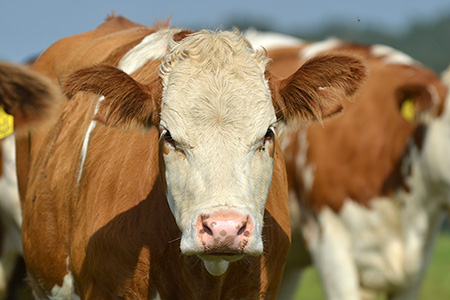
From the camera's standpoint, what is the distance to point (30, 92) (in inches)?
184

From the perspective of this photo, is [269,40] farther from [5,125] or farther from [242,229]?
[242,229]

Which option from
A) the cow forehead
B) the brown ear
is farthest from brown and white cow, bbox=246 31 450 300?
the cow forehead

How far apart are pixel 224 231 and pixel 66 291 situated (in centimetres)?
172

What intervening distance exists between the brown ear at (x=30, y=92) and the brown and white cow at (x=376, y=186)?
3.18 meters

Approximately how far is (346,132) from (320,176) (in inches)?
16.8

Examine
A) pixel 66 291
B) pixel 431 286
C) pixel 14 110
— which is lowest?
pixel 431 286

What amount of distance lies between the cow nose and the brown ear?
5.22ft

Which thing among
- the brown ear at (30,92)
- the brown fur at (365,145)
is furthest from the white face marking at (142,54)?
the brown fur at (365,145)

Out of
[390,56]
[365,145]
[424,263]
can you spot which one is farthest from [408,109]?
[424,263]

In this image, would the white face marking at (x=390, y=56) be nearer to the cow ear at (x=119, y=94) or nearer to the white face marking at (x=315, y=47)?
the white face marking at (x=315, y=47)

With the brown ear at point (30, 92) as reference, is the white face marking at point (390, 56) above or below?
below

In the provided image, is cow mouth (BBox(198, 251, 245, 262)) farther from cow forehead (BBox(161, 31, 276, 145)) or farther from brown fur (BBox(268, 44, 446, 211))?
brown fur (BBox(268, 44, 446, 211))

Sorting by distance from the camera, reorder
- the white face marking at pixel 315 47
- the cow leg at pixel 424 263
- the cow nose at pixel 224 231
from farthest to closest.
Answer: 1. the white face marking at pixel 315 47
2. the cow leg at pixel 424 263
3. the cow nose at pixel 224 231

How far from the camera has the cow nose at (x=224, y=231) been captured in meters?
3.31
